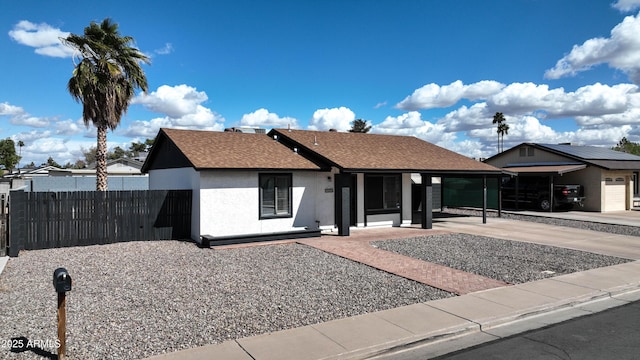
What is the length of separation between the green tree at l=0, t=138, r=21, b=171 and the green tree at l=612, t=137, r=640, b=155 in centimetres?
10546

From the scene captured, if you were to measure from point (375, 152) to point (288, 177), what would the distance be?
4.87 meters

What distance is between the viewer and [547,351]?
18.1 ft

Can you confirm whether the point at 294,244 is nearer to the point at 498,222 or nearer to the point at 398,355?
the point at 398,355

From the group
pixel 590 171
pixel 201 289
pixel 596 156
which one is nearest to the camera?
pixel 201 289

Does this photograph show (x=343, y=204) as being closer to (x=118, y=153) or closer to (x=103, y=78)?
(x=103, y=78)

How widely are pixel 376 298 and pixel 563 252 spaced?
25.7 feet

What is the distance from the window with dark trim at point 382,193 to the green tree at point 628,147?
256ft

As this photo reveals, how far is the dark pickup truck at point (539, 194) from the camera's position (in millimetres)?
24906

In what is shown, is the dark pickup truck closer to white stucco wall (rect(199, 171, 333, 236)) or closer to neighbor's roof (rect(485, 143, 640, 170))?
neighbor's roof (rect(485, 143, 640, 170))

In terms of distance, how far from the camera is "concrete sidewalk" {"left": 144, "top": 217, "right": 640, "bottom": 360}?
545cm

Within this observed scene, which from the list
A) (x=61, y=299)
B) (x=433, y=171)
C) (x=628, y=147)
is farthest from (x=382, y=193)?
(x=628, y=147)

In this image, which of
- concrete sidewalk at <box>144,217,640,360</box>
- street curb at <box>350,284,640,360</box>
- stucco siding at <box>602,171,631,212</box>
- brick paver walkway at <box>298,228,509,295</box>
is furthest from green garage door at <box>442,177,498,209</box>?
street curb at <box>350,284,640,360</box>

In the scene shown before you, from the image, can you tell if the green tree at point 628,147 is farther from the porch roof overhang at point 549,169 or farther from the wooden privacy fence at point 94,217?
the wooden privacy fence at point 94,217

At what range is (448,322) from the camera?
651 cm
